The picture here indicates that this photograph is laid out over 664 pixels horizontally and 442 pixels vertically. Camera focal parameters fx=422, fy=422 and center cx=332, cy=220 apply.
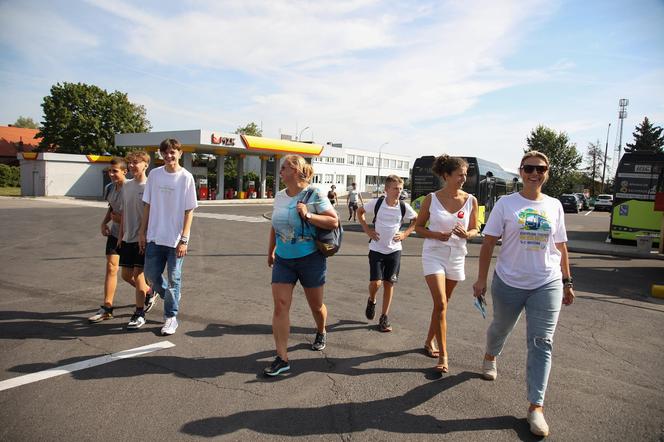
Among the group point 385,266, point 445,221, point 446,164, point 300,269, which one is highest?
point 446,164

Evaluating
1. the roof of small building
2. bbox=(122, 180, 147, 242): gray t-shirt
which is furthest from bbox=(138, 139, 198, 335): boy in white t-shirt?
the roof of small building

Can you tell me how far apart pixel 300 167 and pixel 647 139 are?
77.0 metres

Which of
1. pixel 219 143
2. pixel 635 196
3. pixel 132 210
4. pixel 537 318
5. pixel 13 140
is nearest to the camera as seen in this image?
pixel 537 318

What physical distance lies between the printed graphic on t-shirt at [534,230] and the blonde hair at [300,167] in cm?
174

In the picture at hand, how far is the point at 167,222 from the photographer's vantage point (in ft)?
14.3

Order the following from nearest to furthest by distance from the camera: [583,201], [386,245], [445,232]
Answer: [445,232], [386,245], [583,201]

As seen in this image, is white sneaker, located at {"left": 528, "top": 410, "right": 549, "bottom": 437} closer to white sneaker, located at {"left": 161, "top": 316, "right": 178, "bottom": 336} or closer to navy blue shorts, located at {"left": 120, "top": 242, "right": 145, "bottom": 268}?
white sneaker, located at {"left": 161, "top": 316, "right": 178, "bottom": 336}

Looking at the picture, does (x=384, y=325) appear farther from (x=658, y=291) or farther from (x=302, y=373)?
(x=658, y=291)

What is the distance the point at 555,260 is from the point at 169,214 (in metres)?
3.59

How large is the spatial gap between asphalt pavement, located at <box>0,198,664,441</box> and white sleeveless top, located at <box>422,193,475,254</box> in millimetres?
1108

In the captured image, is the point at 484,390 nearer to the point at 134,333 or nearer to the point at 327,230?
the point at 327,230

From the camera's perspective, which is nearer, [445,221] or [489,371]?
[489,371]

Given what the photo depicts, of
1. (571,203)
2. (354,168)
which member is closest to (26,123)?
(354,168)

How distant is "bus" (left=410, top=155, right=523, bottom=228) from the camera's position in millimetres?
15992
